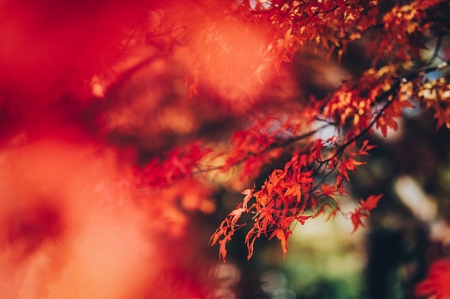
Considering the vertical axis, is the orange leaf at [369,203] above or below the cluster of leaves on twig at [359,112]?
below

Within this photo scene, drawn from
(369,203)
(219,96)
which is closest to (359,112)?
(369,203)

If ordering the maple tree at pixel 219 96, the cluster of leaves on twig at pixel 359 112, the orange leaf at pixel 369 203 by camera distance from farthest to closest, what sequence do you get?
1. the orange leaf at pixel 369 203
2. the maple tree at pixel 219 96
3. the cluster of leaves on twig at pixel 359 112

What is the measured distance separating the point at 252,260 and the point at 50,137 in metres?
3.13

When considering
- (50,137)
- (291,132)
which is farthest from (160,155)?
(291,132)

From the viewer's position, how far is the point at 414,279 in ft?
12.0

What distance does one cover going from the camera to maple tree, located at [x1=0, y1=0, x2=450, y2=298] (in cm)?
321

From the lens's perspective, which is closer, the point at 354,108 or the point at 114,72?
the point at 354,108

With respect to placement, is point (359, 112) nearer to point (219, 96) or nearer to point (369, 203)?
point (369, 203)

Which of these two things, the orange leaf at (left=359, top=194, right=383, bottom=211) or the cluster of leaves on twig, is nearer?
the cluster of leaves on twig

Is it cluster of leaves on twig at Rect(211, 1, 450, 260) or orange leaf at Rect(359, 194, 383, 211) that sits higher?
cluster of leaves on twig at Rect(211, 1, 450, 260)

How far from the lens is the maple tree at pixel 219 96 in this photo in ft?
10.5

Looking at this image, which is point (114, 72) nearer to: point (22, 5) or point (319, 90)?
point (22, 5)

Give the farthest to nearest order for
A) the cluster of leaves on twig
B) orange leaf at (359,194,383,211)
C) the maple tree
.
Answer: orange leaf at (359,194,383,211) < the maple tree < the cluster of leaves on twig

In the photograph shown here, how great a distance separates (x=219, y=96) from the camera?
460cm
